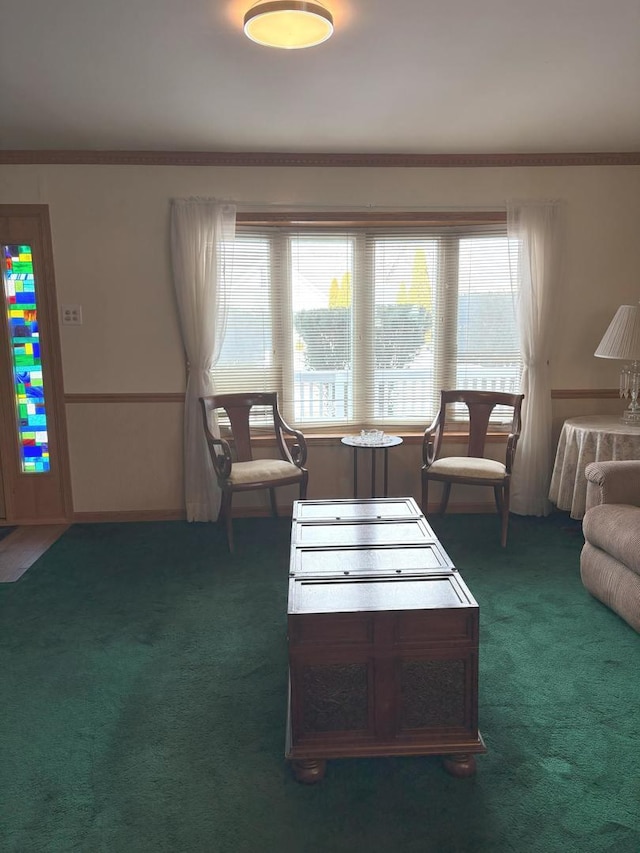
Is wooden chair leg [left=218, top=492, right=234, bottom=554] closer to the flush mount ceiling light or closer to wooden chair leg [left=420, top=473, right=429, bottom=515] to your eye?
wooden chair leg [left=420, top=473, right=429, bottom=515]

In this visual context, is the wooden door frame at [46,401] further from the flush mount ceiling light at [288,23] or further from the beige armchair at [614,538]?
the beige armchair at [614,538]

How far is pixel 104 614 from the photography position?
2932mm

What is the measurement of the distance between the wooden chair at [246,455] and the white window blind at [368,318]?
26 cm

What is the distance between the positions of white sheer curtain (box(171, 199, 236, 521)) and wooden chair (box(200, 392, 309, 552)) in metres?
0.16

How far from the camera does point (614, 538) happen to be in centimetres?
268

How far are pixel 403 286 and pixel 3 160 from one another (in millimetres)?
2795

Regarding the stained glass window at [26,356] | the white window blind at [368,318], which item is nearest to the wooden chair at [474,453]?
the white window blind at [368,318]

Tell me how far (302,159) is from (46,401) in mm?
2407

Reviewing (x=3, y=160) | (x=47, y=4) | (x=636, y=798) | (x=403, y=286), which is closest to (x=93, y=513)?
(x=3, y=160)

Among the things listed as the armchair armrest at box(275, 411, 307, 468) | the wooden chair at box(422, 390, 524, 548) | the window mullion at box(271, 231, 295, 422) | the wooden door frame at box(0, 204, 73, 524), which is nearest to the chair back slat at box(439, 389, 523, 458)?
the wooden chair at box(422, 390, 524, 548)

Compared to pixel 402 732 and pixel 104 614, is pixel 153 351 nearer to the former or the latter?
pixel 104 614

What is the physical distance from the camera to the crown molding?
3.93 metres

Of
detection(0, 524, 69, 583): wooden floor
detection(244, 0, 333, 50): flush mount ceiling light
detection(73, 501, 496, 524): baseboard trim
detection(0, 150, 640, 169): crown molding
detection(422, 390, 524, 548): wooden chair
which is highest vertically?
detection(0, 150, 640, 169): crown molding

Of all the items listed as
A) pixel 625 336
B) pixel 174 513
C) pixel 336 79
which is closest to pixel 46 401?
pixel 174 513
